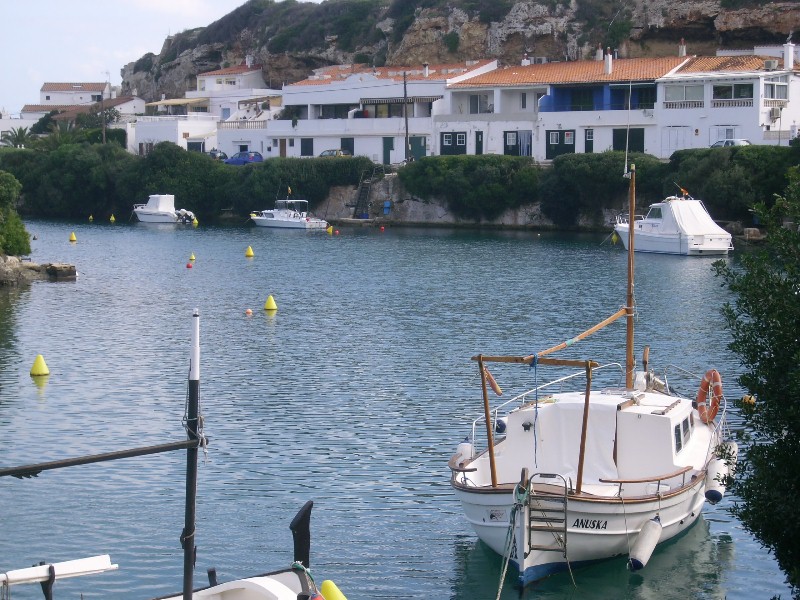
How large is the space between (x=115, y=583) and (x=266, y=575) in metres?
4.93

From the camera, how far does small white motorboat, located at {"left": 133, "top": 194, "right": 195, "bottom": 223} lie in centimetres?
9219

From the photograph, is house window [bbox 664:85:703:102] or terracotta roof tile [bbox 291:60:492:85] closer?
house window [bbox 664:85:703:102]

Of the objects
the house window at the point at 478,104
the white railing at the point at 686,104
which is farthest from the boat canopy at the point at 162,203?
the white railing at the point at 686,104

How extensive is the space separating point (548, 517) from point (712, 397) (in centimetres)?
656

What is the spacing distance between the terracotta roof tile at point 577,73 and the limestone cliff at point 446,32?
34.9 ft

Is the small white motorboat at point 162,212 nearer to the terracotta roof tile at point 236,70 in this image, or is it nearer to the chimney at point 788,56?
the terracotta roof tile at point 236,70

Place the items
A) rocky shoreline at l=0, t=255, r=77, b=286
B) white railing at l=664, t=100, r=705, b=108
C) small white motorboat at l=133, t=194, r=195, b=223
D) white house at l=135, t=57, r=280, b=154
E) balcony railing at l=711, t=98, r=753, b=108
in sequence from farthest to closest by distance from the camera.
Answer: white house at l=135, t=57, r=280, b=154 < small white motorboat at l=133, t=194, r=195, b=223 < white railing at l=664, t=100, r=705, b=108 < balcony railing at l=711, t=98, r=753, b=108 < rocky shoreline at l=0, t=255, r=77, b=286

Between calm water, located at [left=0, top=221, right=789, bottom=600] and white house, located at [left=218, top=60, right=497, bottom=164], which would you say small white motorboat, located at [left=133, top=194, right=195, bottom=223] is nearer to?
white house, located at [left=218, top=60, right=497, bottom=164]

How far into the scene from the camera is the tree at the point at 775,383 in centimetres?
1320

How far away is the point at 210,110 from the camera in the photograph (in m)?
125

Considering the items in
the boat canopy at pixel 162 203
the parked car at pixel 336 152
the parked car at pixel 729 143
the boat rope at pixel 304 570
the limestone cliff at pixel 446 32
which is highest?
the limestone cliff at pixel 446 32

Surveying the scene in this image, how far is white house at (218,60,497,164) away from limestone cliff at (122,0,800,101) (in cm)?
772

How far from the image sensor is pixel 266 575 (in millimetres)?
13906

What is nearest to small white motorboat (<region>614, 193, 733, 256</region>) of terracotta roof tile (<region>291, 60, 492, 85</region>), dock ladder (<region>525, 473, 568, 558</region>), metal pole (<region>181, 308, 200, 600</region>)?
terracotta roof tile (<region>291, 60, 492, 85</region>)
